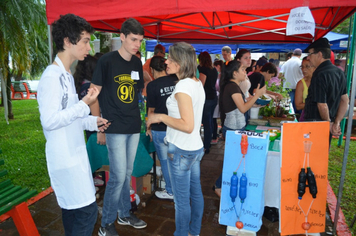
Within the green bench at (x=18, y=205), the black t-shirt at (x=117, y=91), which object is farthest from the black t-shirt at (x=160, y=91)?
the green bench at (x=18, y=205)

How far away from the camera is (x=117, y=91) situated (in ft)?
7.46

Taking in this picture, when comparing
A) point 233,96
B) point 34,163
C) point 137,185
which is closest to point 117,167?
point 137,185

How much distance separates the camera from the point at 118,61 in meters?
2.27

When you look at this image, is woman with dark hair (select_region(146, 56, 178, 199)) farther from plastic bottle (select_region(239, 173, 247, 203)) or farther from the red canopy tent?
plastic bottle (select_region(239, 173, 247, 203))

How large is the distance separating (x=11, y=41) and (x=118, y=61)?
7015mm

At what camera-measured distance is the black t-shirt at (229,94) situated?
2.89 meters

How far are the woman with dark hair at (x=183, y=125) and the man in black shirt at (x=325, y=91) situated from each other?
4.76 ft

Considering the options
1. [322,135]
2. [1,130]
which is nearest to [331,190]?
[322,135]

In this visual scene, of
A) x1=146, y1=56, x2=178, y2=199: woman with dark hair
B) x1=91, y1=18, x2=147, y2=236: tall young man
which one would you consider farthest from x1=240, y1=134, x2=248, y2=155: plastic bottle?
x1=91, y1=18, x2=147, y2=236: tall young man

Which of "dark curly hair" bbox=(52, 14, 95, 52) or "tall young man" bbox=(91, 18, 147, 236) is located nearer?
"dark curly hair" bbox=(52, 14, 95, 52)

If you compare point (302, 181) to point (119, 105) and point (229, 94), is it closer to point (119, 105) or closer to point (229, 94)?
point (229, 94)

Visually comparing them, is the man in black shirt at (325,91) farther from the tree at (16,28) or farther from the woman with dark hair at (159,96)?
the tree at (16,28)

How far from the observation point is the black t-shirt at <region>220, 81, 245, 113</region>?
289 centimetres

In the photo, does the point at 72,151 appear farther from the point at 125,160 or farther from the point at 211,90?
the point at 211,90
